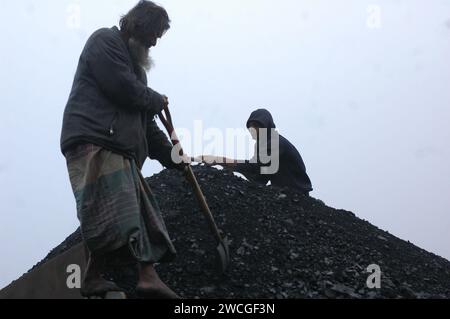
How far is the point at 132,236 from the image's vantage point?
3.17 meters

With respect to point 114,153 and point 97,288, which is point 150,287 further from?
point 114,153

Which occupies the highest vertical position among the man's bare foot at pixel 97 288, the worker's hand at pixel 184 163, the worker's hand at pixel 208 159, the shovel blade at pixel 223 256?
the worker's hand at pixel 208 159

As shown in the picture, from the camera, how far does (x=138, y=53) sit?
3637mm

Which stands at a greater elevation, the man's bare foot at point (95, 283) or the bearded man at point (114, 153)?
the bearded man at point (114, 153)

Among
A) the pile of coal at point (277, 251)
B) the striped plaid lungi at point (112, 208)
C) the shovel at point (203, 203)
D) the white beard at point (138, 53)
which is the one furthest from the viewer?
the pile of coal at point (277, 251)

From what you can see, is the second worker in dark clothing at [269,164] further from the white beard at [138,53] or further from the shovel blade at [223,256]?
the white beard at [138,53]

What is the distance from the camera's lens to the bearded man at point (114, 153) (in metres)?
3.21

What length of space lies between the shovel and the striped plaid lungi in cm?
57

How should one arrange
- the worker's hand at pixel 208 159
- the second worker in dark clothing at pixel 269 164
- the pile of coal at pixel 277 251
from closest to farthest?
the pile of coal at pixel 277 251 < the worker's hand at pixel 208 159 < the second worker in dark clothing at pixel 269 164

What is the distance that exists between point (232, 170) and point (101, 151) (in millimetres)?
3871

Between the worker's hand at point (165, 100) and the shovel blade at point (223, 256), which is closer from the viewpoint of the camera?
the worker's hand at point (165, 100)

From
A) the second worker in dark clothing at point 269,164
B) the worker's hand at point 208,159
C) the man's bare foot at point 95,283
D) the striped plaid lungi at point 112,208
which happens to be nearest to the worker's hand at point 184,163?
the striped plaid lungi at point 112,208

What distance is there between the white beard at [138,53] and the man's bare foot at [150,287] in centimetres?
129

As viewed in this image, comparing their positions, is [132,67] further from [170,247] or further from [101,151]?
[170,247]
